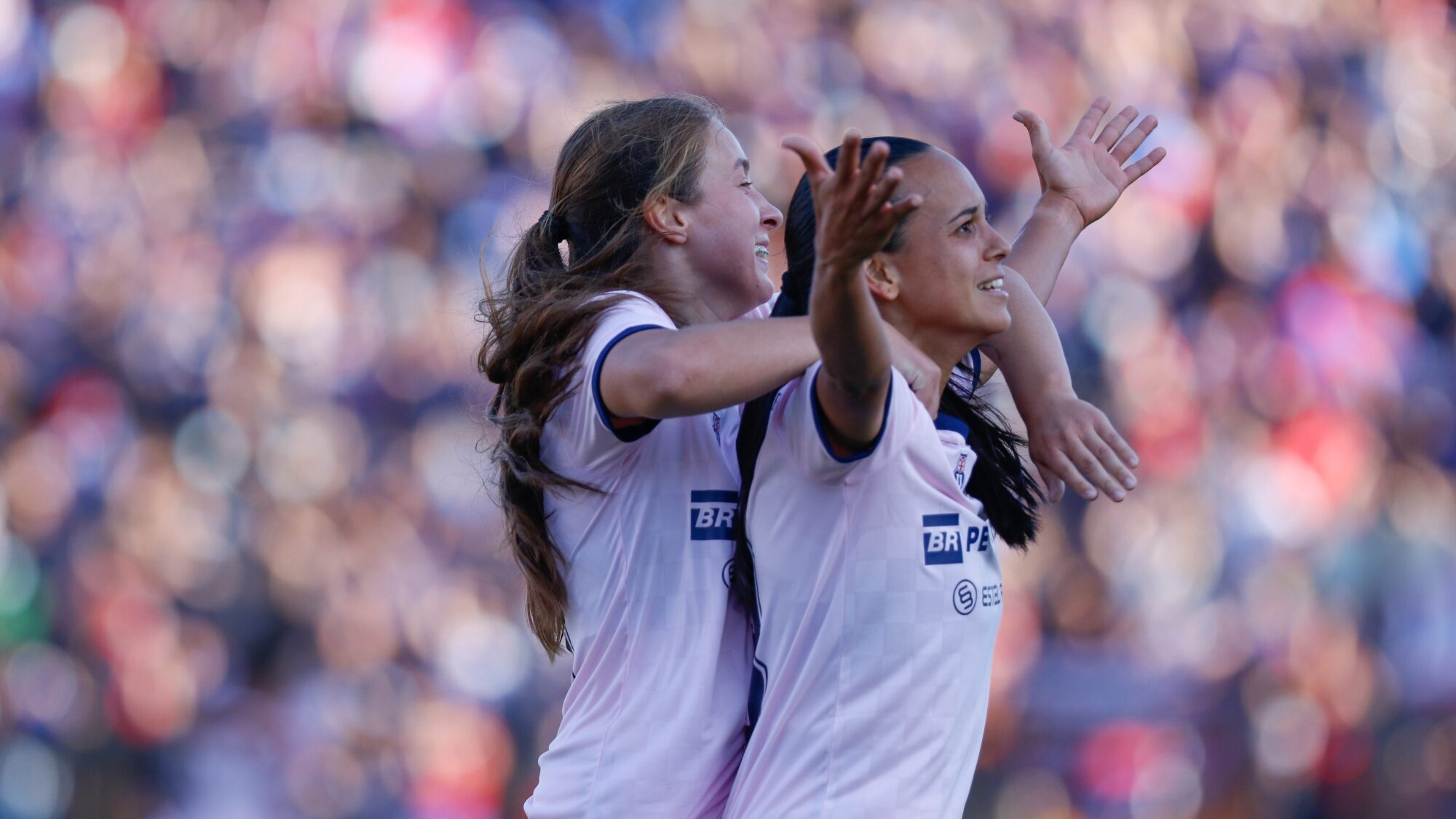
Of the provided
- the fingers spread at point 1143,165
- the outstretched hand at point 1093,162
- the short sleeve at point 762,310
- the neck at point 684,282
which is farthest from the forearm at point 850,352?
the fingers spread at point 1143,165

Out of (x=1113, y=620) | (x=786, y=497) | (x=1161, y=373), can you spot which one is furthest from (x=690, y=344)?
(x=1161, y=373)

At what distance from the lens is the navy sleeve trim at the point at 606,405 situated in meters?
1.43

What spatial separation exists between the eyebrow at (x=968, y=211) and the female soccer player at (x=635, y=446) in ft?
0.53

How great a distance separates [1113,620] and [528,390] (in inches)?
111

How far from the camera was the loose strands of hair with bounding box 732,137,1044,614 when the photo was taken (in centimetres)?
148

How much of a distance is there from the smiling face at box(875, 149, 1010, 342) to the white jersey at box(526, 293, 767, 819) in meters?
0.28

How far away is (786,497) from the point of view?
139 cm

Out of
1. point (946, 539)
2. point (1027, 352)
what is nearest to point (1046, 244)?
point (1027, 352)

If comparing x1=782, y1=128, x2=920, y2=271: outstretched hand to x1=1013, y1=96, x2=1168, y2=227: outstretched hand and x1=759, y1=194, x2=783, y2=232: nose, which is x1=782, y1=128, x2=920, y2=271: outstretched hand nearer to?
x1=759, y1=194, x2=783, y2=232: nose

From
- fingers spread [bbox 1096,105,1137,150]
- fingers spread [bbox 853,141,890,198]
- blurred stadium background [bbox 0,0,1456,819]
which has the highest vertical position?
fingers spread [bbox 853,141,890,198]

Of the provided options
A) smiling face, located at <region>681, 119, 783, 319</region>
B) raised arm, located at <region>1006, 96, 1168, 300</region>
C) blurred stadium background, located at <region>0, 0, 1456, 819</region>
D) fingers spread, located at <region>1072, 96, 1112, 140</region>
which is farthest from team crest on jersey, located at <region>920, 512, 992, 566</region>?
blurred stadium background, located at <region>0, 0, 1456, 819</region>

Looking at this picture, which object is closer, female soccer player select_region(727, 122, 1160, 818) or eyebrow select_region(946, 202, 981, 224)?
female soccer player select_region(727, 122, 1160, 818)

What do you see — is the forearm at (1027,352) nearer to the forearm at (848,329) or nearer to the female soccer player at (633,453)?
the female soccer player at (633,453)

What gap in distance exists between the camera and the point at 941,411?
5.09 ft
